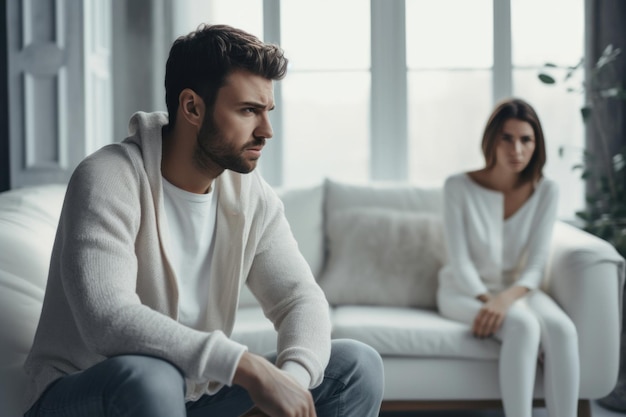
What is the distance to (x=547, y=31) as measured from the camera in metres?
3.67

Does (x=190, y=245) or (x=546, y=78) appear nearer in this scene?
(x=190, y=245)

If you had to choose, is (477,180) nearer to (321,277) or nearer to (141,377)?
(321,277)

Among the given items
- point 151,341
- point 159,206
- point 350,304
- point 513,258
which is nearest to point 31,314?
point 159,206

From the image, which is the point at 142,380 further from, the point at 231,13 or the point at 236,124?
the point at 231,13

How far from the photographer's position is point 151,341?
1.27 metres

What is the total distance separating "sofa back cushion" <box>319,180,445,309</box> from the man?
4.38ft

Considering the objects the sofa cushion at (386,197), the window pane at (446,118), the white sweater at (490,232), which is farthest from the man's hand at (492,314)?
the window pane at (446,118)

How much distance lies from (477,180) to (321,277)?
717mm

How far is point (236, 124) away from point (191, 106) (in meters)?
0.10

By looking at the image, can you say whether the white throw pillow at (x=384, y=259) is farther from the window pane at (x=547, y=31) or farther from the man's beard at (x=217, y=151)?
the man's beard at (x=217, y=151)

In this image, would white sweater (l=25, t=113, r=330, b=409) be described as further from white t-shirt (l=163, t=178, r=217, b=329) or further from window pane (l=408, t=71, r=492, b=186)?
window pane (l=408, t=71, r=492, b=186)

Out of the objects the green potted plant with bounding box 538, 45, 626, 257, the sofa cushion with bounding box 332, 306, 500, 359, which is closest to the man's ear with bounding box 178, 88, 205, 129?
the sofa cushion with bounding box 332, 306, 500, 359

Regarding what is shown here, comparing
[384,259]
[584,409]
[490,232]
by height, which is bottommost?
[584,409]

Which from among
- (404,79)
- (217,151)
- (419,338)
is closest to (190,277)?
(217,151)
